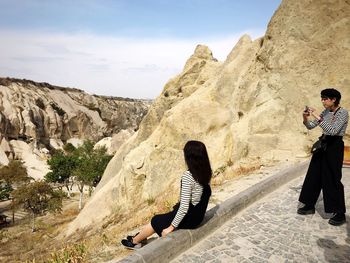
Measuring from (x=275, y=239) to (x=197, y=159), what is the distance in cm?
191

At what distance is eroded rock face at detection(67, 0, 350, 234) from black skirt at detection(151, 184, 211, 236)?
23.7ft

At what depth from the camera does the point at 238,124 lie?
14383mm

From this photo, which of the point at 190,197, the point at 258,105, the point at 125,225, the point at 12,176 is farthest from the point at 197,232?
the point at 12,176

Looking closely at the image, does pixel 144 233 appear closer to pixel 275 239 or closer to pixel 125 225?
pixel 275 239

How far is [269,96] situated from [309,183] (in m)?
7.77

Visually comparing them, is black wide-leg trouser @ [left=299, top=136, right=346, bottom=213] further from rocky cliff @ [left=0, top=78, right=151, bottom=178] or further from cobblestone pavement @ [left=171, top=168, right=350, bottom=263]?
rocky cliff @ [left=0, top=78, right=151, bottom=178]

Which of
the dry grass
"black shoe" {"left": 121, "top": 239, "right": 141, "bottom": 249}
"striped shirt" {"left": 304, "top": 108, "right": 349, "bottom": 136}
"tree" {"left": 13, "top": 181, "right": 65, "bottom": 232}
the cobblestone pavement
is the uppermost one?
"striped shirt" {"left": 304, "top": 108, "right": 349, "bottom": 136}

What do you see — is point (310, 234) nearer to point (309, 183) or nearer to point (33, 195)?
point (309, 183)

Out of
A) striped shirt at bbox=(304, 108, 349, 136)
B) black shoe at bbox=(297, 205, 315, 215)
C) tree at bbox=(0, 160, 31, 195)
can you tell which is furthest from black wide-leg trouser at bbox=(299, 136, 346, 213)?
tree at bbox=(0, 160, 31, 195)

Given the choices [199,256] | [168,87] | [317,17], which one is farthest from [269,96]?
[168,87]

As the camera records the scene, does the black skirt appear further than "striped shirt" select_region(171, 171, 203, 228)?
Yes

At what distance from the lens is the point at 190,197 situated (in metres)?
4.89

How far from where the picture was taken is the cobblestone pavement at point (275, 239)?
4.78m

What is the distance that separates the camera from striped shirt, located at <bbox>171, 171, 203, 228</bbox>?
4.83 metres
